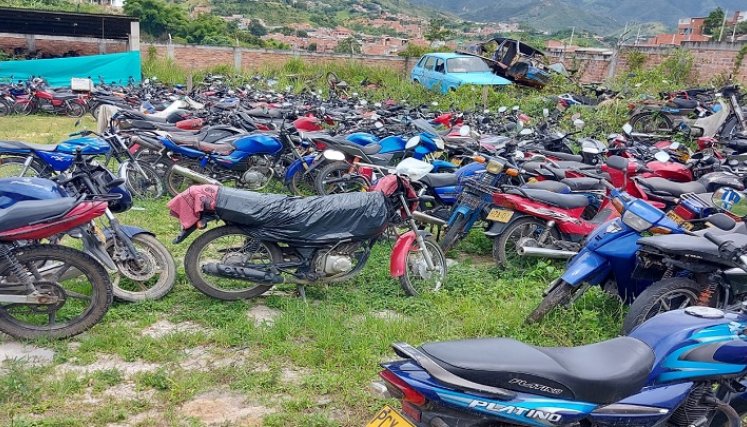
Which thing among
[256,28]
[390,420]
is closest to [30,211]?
[390,420]

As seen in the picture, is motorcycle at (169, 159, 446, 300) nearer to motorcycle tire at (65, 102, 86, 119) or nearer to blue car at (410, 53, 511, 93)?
blue car at (410, 53, 511, 93)

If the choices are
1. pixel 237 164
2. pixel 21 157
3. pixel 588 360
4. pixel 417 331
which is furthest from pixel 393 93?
pixel 588 360

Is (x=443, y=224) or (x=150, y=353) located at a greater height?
(x=443, y=224)

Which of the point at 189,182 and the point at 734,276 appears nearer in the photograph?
the point at 734,276

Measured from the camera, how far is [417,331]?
3875 mm

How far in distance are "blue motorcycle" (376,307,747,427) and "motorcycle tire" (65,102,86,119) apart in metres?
14.4

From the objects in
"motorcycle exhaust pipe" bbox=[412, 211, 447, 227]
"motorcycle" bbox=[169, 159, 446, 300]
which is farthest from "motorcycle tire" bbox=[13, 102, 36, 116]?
"motorcycle exhaust pipe" bbox=[412, 211, 447, 227]

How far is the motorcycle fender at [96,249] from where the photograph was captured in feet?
12.5

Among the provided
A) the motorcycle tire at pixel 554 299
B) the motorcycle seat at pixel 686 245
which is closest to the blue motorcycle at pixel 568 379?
the motorcycle seat at pixel 686 245

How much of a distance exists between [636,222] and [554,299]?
2.24 feet

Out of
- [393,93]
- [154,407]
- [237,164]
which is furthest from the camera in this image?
[393,93]

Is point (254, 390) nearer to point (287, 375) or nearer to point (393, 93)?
point (287, 375)

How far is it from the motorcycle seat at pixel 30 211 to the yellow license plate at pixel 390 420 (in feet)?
8.02

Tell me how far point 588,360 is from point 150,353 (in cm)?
250
